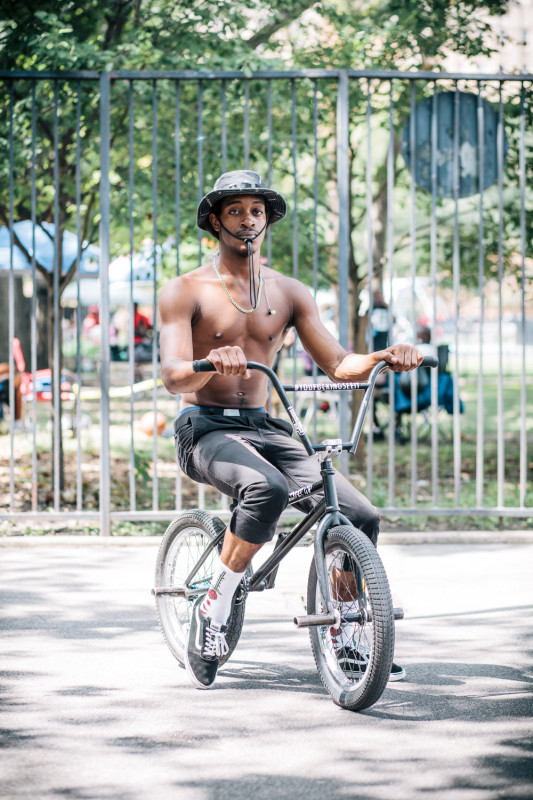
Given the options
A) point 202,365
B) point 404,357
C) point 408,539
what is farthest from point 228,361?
point 408,539

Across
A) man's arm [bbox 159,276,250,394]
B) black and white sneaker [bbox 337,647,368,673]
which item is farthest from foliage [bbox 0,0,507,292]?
black and white sneaker [bbox 337,647,368,673]

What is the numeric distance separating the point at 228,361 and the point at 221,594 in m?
1.02

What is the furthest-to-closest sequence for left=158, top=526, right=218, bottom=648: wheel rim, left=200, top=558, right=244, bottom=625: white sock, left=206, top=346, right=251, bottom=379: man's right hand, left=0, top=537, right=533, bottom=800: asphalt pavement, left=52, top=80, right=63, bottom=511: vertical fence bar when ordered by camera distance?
left=52, top=80, right=63, bottom=511: vertical fence bar
left=158, top=526, right=218, bottom=648: wheel rim
left=200, top=558, right=244, bottom=625: white sock
left=206, top=346, right=251, bottom=379: man's right hand
left=0, top=537, right=533, bottom=800: asphalt pavement

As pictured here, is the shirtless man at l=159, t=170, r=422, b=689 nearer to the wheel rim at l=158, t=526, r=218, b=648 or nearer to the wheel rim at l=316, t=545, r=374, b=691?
the wheel rim at l=316, t=545, r=374, b=691

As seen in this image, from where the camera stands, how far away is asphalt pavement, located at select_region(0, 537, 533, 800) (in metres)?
3.50

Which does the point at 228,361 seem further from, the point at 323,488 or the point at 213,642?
the point at 213,642

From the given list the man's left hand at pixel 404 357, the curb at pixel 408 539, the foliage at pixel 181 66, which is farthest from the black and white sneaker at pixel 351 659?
the foliage at pixel 181 66

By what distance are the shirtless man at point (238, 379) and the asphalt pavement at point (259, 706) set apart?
267mm

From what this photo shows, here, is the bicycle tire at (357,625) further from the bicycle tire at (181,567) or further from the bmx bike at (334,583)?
the bicycle tire at (181,567)

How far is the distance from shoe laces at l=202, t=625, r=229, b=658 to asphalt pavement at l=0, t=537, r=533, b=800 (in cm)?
17

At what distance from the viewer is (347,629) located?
4.27m

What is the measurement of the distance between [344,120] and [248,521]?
4132 mm

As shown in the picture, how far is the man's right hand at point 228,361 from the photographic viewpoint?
382 cm

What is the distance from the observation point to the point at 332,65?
9.50m
